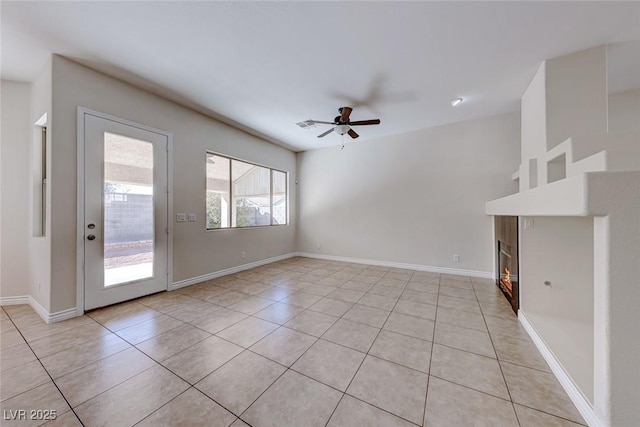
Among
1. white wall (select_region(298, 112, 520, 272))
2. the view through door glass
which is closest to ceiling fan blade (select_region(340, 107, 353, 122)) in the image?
white wall (select_region(298, 112, 520, 272))

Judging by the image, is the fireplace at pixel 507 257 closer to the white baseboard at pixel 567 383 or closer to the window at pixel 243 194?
the white baseboard at pixel 567 383

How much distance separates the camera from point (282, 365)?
1.82 metres

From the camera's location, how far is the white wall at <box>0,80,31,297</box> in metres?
2.91

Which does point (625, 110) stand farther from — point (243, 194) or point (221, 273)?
point (221, 273)

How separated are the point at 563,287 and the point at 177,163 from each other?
515 centimetres

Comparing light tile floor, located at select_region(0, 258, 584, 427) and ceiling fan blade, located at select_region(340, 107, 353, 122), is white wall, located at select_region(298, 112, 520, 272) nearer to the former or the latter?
light tile floor, located at select_region(0, 258, 584, 427)

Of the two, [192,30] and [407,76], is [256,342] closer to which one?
[192,30]

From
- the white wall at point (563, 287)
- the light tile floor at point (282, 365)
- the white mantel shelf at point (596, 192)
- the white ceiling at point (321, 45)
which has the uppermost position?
the white ceiling at point (321, 45)

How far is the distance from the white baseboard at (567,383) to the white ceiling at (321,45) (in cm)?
294

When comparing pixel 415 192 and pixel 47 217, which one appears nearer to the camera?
pixel 47 217

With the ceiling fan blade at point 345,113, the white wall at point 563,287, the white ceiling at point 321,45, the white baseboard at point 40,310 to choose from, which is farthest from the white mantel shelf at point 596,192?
the white baseboard at point 40,310

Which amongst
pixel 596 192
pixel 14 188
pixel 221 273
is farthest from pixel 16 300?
pixel 596 192

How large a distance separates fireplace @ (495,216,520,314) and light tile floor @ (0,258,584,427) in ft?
0.75

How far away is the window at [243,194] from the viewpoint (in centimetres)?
426
